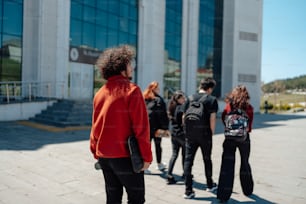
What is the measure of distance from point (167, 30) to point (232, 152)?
23.3 meters

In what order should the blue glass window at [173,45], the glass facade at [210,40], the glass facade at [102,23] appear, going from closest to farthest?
1. the glass facade at [102,23]
2. the blue glass window at [173,45]
3. the glass facade at [210,40]

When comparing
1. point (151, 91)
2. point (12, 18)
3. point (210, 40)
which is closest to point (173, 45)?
point (210, 40)

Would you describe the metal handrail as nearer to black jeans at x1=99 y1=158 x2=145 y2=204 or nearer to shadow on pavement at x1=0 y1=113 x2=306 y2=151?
shadow on pavement at x1=0 y1=113 x2=306 y2=151

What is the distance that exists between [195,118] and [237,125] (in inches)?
24.9

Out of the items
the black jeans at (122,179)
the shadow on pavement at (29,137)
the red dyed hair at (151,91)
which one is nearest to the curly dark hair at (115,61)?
the black jeans at (122,179)

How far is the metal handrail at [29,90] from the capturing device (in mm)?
15727

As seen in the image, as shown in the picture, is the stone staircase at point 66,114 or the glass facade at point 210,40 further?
the glass facade at point 210,40

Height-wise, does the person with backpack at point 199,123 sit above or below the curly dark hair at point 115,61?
below

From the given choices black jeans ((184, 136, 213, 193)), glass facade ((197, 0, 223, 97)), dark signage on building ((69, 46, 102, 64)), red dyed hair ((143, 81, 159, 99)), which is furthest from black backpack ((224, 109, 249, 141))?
glass facade ((197, 0, 223, 97))

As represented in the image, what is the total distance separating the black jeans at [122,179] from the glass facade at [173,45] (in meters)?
23.9

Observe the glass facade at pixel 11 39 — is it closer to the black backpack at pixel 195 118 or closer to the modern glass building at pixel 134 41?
the modern glass building at pixel 134 41

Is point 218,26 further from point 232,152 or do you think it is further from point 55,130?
point 232,152

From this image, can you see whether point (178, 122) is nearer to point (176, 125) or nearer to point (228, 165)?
point (176, 125)

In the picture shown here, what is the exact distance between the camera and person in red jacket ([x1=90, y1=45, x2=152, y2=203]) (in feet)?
7.93
